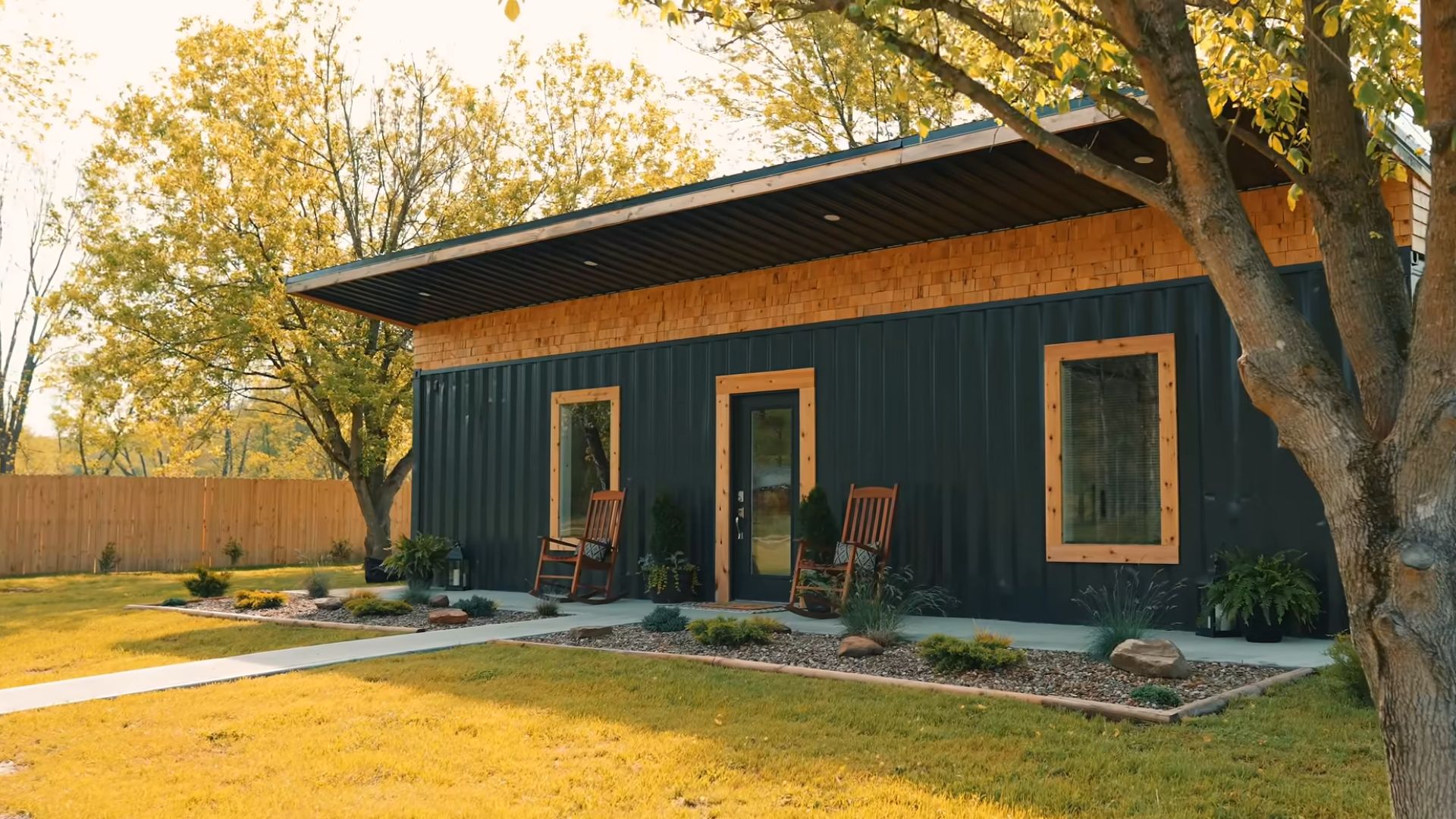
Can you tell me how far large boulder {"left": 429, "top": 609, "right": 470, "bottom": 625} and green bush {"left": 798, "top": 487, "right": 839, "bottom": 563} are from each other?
2573mm

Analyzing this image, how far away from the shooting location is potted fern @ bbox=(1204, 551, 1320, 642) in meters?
6.69

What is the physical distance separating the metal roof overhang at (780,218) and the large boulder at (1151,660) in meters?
2.76

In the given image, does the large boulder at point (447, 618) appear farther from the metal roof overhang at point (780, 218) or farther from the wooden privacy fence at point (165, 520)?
the wooden privacy fence at point (165, 520)

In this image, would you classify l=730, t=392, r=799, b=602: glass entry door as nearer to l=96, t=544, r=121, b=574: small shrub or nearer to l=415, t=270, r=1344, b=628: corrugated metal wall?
l=415, t=270, r=1344, b=628: corrugated metal wall

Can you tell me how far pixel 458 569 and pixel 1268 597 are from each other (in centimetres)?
778

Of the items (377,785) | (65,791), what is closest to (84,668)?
(65,791)

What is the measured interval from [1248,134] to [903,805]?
2.21 m

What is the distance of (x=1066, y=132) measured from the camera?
657 centimetres

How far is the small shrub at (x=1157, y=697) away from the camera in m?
4.71

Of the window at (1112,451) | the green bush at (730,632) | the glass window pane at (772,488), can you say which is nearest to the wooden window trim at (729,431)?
the glass window pane at (772,488)

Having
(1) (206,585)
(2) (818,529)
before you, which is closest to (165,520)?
(1) (206,585)

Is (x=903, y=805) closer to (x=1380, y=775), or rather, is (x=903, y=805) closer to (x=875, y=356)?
(x=1380, y=775)

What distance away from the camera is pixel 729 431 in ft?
32.8

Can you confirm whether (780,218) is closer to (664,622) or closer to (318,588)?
(664,622)
